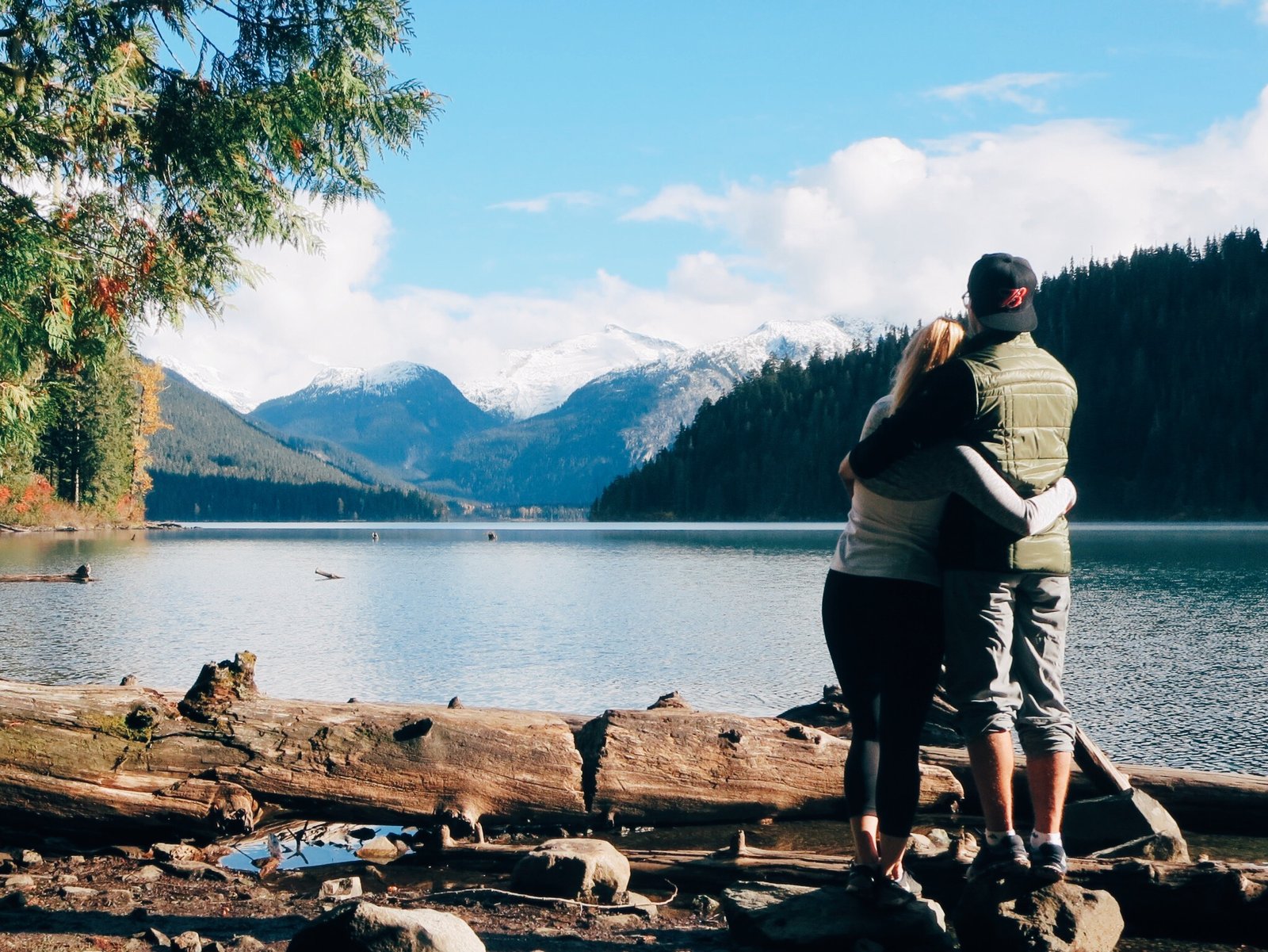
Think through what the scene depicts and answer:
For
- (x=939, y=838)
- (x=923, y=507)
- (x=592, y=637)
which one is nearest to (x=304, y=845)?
(x=939, y=838)

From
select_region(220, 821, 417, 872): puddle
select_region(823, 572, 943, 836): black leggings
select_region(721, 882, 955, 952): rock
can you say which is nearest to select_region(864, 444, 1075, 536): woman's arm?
select_region(823, 572, 943, 836): black leggings

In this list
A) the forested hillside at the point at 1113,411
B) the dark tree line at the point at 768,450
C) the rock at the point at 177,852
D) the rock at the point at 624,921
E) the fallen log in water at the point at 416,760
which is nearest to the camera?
the rock at the point at 624,921

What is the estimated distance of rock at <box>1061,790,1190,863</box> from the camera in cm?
726

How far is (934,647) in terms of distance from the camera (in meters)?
5.18

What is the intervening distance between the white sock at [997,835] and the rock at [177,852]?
212 inches

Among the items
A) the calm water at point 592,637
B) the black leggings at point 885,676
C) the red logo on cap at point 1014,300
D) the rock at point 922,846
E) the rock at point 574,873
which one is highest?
the red logo on cap at point 1014,300

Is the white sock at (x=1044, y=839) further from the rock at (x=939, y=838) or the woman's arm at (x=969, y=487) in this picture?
the rock at (x=939, y=838)

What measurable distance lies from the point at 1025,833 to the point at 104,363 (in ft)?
36.0

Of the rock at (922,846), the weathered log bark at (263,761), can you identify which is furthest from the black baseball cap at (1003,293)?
the weathered log bark at (263,761)

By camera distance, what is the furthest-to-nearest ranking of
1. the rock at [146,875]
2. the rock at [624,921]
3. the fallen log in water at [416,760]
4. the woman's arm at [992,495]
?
the fallen log in water at [416,760], the rock at [146,875], the rock at [624,921], the woman's arm at [992,495]

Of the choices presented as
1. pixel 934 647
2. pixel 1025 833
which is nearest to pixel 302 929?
pixel 934 647

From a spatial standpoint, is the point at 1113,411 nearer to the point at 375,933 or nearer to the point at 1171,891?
the point at 1171,891

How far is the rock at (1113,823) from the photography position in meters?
7.26

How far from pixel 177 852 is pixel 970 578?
5.90 meters
